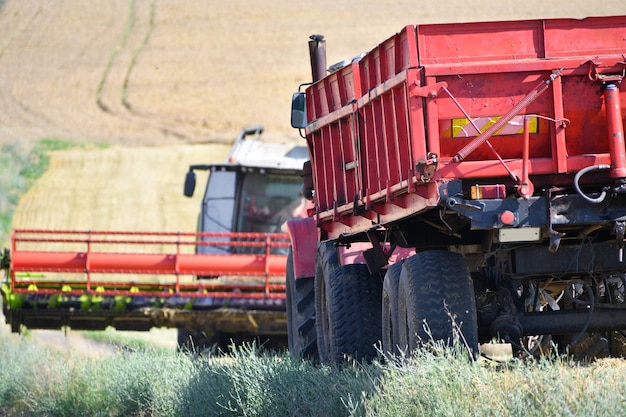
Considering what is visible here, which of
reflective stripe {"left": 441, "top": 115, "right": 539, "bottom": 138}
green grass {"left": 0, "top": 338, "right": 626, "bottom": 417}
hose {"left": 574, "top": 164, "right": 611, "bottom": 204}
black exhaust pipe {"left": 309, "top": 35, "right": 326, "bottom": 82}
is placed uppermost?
black exhaust pipe {"left": 309, "top": 35, "right": 326, "bottom": 82}

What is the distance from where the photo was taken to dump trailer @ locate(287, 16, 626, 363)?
6808mm

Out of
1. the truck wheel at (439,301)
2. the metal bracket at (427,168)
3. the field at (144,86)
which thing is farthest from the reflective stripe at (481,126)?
the field at (144,86)

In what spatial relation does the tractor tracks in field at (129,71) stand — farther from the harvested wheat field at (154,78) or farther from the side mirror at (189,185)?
the side mirror at (189,185)

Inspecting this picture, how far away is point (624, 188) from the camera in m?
6.71

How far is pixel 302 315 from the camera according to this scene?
1143 cm

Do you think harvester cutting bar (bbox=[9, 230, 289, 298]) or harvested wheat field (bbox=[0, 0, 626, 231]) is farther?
harvested wheat field (bbox=[0, 0, 626, 231])

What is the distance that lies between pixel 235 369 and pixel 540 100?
3.12m

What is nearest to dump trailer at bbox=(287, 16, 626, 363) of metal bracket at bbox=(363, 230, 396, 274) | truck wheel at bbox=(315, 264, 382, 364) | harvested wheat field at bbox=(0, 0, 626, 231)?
metal bracket at bbox=(363, 230, 396, 274)

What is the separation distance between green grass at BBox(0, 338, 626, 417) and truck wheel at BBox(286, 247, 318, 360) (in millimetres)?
1259

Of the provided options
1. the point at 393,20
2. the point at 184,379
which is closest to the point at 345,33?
the point at 393,20

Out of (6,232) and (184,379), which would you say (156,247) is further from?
(184,379)

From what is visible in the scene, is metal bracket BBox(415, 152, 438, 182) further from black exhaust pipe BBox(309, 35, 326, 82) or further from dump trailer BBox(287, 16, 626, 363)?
black exhaust pipe BBox(309, 35, 326, 82)

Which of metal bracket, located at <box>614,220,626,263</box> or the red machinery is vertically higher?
metal bracket, located at <box>614,220,626,263</box>

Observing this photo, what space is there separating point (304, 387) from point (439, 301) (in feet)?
3.27
